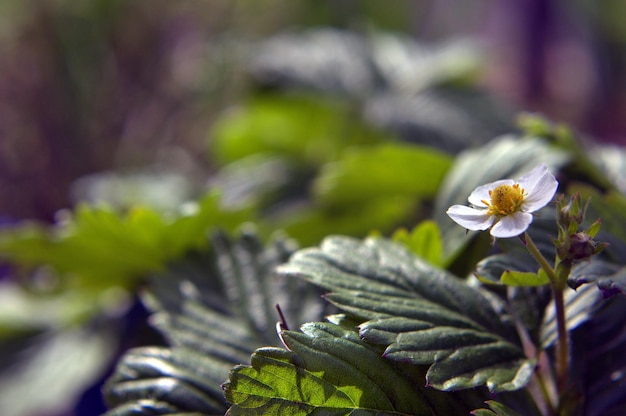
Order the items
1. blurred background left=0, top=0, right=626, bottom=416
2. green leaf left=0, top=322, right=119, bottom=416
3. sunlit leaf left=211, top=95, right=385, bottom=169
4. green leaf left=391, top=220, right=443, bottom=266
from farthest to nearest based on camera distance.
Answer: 1. sunlit leaf left=211, top=95, right=385, bottom=169
2. blurred background left=0, top=0, right=626, bottom=416
3. green leaf left=0, top=322, right=119, bottom=416
4. green leaf left=391, top=220, right=443, bottom=266

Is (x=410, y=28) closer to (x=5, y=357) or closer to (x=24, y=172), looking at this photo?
(x=24, y=172)

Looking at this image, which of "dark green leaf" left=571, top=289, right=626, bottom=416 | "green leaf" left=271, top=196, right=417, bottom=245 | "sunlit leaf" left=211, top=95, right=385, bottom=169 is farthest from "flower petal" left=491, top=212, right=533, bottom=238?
"sunlit leaf" left=211, top=95, right=385, bottom=169

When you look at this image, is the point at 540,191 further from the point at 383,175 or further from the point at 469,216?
the point at 383,175

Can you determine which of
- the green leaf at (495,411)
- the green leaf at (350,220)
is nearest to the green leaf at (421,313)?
the green leaf at (495,411)

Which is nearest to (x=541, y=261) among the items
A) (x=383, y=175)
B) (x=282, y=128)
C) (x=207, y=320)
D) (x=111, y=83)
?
(x=207, y=320)

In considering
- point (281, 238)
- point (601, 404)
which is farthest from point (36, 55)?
point (601, 404)

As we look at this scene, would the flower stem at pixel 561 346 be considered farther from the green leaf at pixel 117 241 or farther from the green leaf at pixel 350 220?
the green leaf at pixel 350 220

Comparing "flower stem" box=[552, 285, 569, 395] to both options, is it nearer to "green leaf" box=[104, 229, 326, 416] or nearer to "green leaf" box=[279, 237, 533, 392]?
"green leaf" box=[279, 237, 533, 392]
